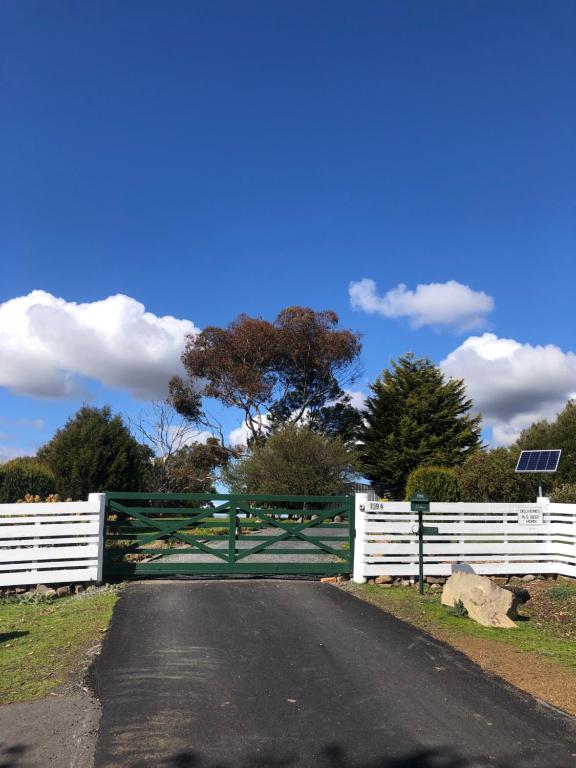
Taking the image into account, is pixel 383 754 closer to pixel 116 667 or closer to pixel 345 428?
pixel 116 667

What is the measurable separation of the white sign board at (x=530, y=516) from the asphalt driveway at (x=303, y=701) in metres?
5.06

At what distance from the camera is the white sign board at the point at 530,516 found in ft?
40.5

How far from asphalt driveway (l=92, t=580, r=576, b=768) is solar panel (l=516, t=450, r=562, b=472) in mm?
9904

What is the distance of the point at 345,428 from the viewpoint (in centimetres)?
4081

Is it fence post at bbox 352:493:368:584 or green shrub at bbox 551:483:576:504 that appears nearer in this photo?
fence post at bbox 352:493:368:584

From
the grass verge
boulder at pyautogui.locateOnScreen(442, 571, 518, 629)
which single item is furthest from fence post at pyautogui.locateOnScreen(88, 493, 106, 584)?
boulder at pyautogui.locateOnScreen(442, 571, 518, 629)

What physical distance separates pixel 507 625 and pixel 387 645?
6.91 feet

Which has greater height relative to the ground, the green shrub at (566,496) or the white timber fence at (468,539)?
the green shrub at (566,496)

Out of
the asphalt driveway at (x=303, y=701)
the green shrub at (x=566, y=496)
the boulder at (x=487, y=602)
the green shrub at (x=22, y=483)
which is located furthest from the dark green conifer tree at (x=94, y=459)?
the boulder at (x=487, y=602)

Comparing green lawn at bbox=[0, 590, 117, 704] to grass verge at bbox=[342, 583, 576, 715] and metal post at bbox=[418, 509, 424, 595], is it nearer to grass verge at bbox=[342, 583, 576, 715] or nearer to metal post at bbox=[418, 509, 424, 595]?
grass verge at bbox=[342, 583, 576, 715]

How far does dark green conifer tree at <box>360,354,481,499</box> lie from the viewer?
122 ft

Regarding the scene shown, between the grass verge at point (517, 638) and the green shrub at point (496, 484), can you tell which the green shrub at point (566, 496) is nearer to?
the green shrub at point (496, 484)

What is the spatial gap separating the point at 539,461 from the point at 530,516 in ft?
17.6

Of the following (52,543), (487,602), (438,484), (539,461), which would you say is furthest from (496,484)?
(52,543)
